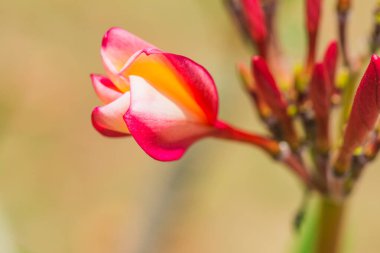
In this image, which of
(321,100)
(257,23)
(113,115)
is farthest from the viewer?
(257,23)

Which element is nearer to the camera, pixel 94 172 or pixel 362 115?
pixel 362 115

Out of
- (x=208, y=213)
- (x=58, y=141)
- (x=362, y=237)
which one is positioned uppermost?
(x=58, y=141)

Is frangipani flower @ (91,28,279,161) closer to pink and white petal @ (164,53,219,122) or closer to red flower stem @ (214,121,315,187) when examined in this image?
pink and white petal @ (164,53,219,122)

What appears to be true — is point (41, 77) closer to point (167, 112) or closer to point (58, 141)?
point (58, 141)

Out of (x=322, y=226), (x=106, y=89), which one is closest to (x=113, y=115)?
(x=106, y=89)

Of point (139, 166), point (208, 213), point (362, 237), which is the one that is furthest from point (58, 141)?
point (362, 237)

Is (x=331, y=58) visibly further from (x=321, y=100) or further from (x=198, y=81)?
(x=198, y=81)
